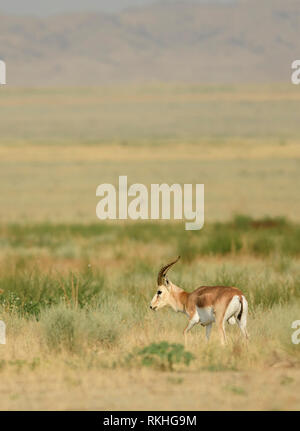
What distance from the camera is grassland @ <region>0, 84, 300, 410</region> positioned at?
811 centimetres

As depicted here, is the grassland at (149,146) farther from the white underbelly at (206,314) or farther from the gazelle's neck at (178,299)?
the white underbelly at (206,314)

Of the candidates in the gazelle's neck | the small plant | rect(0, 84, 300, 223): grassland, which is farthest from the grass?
rect(0, 84, 300, 223): grassland

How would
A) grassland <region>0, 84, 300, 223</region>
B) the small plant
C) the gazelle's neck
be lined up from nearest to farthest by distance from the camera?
1. the small plant
2. the gazelle's neck
3. grassland <region>0, 84, 300, 223</region>

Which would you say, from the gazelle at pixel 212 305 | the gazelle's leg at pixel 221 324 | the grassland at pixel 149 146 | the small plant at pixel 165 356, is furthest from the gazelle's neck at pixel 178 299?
the grassland at pixel 149 146

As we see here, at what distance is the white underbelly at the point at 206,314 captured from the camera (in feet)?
30.3

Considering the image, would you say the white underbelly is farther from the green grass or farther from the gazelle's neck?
the green grass

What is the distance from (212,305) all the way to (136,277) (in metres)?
7.03

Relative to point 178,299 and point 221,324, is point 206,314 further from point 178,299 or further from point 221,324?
point 178,299

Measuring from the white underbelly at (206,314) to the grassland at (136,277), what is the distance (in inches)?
10.7

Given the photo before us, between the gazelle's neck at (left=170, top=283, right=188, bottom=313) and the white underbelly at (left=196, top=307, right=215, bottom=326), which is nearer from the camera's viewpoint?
the white underbelly at (left=196, top=307, right=215, bottom=326)

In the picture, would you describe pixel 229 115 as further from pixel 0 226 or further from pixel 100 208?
pixel 0 226

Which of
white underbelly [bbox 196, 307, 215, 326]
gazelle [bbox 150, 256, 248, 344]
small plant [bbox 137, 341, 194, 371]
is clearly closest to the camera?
small plant [bbox 137, 341, 194, 371]

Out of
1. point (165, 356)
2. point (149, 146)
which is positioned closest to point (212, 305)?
point (165, 356)

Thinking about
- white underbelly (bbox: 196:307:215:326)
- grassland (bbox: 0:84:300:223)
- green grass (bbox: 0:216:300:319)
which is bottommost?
white underbelly (bbox: 196:307:215:326)
